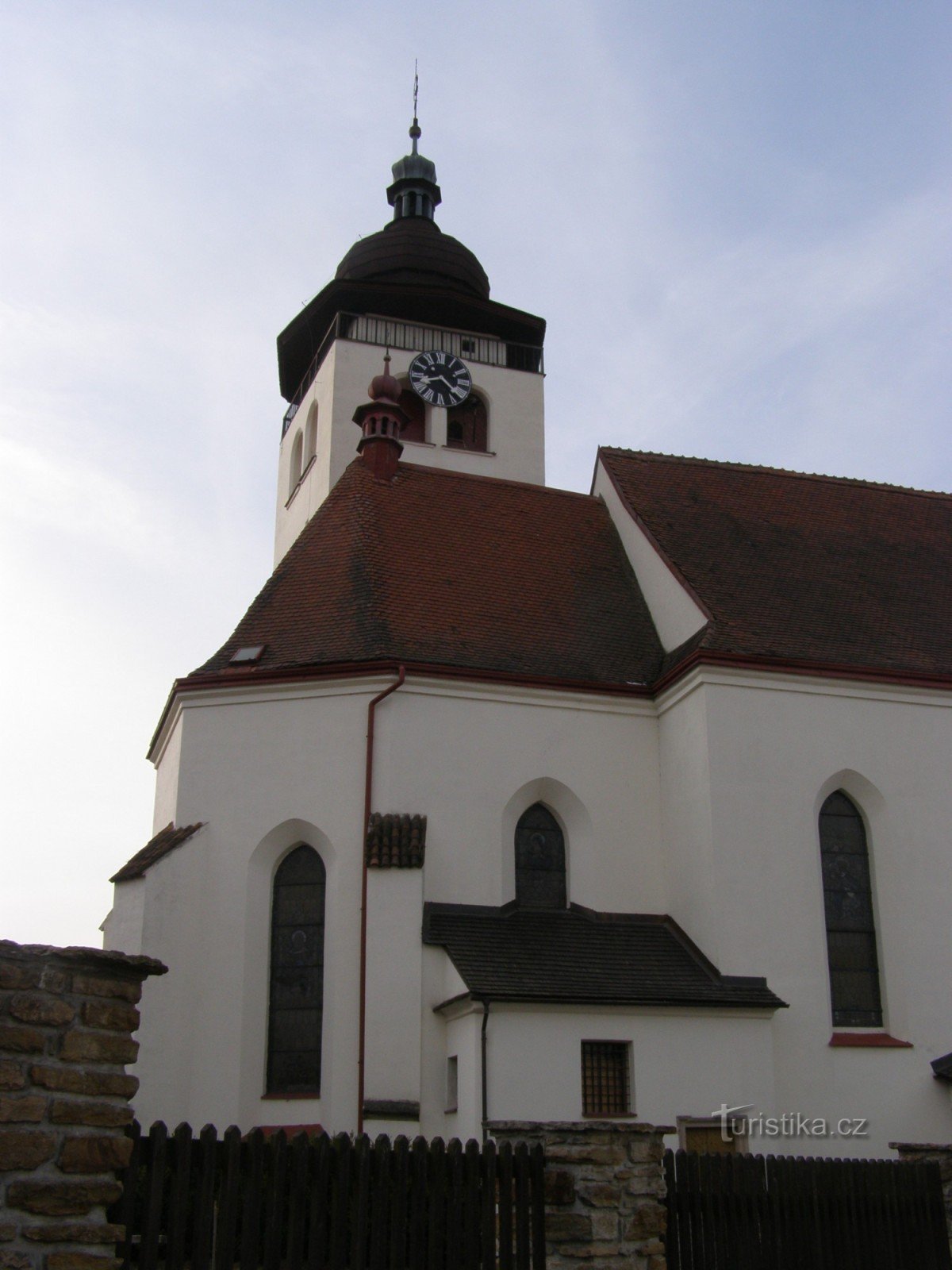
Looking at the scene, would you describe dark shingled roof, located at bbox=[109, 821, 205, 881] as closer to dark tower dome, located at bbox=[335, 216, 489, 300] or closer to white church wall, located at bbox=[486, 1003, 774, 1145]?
white church wall, located at bbox=[486, 1003, 774, 1145]

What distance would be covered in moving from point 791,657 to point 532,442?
14.4 metres

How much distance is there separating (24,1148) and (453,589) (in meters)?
13.3

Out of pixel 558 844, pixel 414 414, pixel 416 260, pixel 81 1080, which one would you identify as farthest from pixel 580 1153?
pixel 416 260

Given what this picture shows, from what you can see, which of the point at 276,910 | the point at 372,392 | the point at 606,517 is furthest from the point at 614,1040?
the point at 372,392

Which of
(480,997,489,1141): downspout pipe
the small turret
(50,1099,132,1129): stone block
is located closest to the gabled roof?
the small turret

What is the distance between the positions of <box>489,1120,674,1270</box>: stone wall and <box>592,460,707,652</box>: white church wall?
374 inches

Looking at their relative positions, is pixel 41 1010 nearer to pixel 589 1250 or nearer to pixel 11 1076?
pixel 11 1076

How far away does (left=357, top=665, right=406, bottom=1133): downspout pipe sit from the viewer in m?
15.2

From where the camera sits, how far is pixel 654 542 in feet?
64.8

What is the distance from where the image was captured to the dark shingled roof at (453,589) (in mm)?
Result: 17922

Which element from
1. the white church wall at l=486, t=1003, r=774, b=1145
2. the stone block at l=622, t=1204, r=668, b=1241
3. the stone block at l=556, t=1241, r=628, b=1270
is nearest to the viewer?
the stone block at l=556, t=1241, r=628, b=1270

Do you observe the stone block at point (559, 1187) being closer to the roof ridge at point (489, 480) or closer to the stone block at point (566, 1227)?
the stone block at point (566, 1227)

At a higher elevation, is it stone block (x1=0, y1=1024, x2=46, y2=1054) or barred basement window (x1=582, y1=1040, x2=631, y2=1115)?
barred basement window (x1=582, y1=1040, x2=631, y2=1115)

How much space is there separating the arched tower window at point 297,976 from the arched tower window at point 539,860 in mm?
2554
